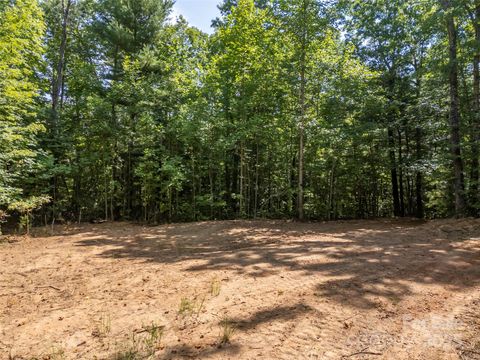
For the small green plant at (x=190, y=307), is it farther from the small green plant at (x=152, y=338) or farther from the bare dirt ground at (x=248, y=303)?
the small green plant at (x=152, y=338)

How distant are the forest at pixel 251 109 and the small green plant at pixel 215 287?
26.1 feet

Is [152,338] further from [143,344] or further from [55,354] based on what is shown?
[55,354]

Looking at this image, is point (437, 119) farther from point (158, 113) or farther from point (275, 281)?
point (158, 113)

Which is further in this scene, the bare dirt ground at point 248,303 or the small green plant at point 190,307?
the small green plant at point 190,307

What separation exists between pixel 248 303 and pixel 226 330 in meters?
0.69

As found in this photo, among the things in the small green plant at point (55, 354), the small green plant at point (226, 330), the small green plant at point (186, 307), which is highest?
the small green plant at point (186, 307)

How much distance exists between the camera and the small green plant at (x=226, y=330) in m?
2.53

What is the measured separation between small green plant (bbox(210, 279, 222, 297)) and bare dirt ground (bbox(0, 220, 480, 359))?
0.02m

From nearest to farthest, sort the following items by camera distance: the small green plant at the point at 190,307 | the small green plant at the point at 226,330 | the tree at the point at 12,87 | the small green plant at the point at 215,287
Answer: the small green plant at the point at 226,330
the small green plant at the point at 190,307
the small green plant at the point at 215,287
the tree at the point at 12,87

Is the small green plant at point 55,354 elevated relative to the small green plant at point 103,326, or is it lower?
lower

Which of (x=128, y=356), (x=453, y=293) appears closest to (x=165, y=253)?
(x=128, y=356)

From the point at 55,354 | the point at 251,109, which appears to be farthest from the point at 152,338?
the point at 251,109

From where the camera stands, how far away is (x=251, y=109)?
13562 mm

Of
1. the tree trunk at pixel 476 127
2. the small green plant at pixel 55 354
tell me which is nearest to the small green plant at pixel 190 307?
the small green plant at pixel 55 354
